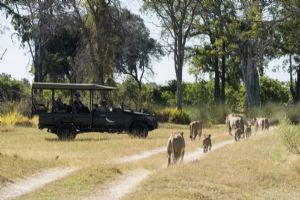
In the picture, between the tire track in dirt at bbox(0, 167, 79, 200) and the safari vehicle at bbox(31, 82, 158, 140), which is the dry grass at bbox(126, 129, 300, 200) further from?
the safari vehicle at bbox(31, 82, 158, 140)

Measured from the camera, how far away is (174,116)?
4238 centimetres

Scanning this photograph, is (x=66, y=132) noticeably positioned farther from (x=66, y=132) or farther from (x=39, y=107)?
(x=39, y=107)

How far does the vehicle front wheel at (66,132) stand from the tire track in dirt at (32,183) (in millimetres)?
9708

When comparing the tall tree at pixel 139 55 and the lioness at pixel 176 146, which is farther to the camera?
the tall tree at pixel 139 55

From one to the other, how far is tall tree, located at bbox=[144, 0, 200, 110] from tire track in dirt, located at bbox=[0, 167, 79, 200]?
90.8ft

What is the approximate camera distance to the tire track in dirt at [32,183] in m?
14.3

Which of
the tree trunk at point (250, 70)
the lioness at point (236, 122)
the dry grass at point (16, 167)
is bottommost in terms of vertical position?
the dry grass at point (16, 167)

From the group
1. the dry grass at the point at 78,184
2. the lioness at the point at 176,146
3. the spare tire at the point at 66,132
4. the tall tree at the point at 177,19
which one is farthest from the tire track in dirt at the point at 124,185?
the tall tree at the point at 177,19

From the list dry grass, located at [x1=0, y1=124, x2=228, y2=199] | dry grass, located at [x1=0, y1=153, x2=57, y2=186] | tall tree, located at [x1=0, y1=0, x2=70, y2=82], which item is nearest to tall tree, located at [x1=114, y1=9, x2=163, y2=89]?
tall tree, located at [x1=0, y1=0, x2=70, y2=82]

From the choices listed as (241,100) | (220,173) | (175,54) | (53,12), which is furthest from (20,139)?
(241,100)

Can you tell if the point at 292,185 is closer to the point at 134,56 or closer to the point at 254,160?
the point at 254,160

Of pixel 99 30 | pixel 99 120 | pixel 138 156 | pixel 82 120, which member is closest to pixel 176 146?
pixel 138 156

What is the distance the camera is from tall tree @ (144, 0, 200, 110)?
4628 centimetres

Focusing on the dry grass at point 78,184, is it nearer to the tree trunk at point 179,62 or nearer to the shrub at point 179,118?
the shrub at point 179,118
